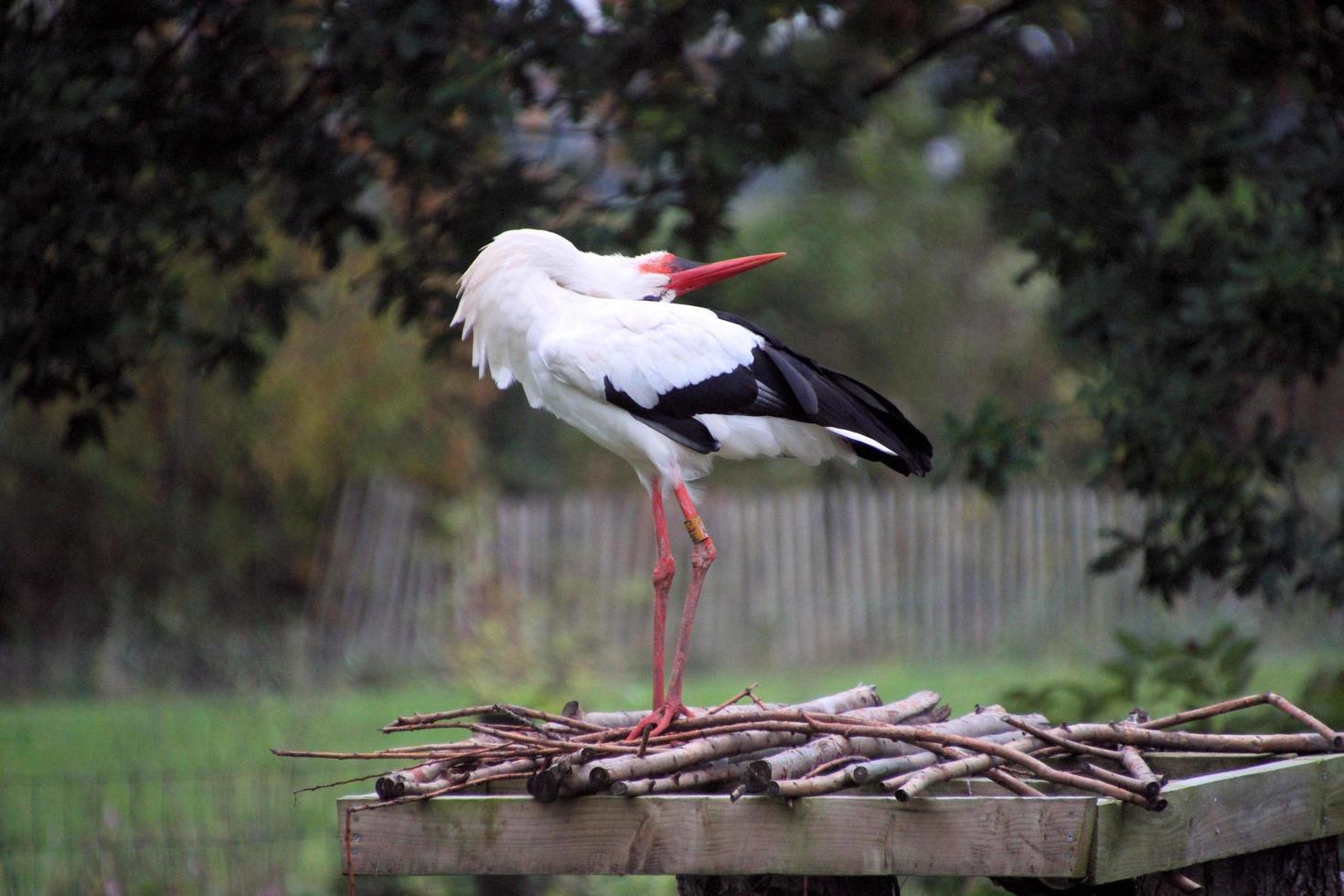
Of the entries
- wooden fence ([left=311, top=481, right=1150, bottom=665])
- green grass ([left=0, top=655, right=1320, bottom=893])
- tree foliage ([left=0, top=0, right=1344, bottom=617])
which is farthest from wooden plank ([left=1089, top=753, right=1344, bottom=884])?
wooden fence ([left=311, top=481, right=1150, bottom=665])

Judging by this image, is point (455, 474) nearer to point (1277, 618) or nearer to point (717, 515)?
point (717, 515)

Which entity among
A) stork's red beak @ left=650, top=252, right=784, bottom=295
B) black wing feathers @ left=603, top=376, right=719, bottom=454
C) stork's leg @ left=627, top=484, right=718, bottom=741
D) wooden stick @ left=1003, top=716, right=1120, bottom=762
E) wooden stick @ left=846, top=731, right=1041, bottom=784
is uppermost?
stork's red beak @ left=650, top=252, right=784, bottom=295

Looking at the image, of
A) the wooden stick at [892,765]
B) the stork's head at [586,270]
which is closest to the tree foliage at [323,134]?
the stork's head at [586,270]

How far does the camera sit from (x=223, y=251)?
6.28 metres

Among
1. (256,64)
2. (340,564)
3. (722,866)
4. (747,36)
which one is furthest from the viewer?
(340,564)

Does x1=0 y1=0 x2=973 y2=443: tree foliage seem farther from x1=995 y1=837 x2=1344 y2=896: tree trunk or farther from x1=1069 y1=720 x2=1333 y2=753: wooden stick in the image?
x1=995 y1=837 x2=1344 y2=896: tree trunk

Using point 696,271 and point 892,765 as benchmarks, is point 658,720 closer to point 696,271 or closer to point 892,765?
point 892,765

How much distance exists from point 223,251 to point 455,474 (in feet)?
27.8

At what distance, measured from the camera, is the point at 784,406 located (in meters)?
4.01

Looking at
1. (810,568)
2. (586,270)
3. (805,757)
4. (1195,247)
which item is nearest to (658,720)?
(805,757)

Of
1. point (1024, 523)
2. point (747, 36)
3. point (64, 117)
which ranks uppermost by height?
point (747, 36)

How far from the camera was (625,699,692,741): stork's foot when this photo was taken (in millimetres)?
3382

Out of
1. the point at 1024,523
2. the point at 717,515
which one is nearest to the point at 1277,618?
the point at 1024,523

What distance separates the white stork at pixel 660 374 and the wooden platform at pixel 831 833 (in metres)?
0.80
